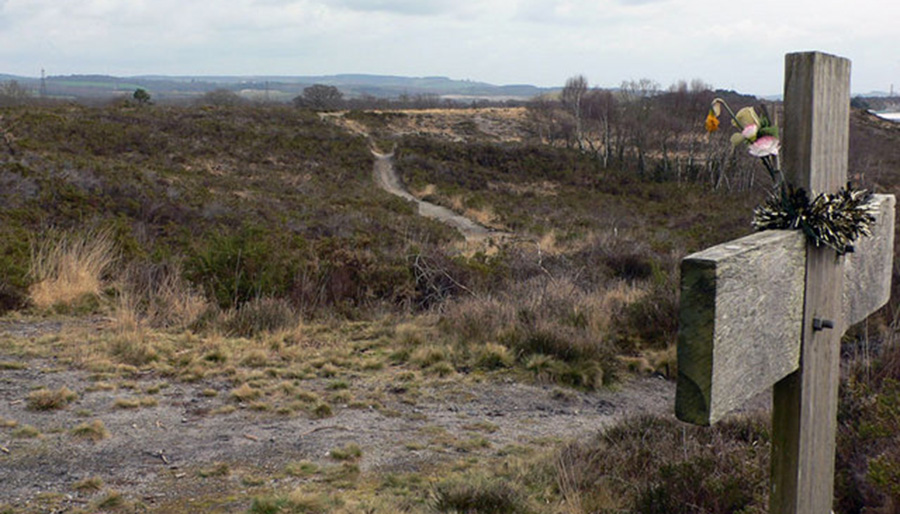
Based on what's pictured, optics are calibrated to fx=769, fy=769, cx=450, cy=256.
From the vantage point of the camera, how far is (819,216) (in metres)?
1.75

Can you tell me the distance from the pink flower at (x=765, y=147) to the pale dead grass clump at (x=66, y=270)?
24.9 ft

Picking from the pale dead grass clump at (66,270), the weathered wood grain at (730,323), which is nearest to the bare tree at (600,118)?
the pale dead grass clump at (66,270)

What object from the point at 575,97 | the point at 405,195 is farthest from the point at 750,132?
the point at 575,97

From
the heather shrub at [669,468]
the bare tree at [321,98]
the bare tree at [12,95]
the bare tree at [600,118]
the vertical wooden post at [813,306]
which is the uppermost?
the bare tree at [321,98]

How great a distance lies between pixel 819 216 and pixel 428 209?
24.0 metres

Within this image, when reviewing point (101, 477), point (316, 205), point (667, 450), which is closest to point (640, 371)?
point (667, 450)

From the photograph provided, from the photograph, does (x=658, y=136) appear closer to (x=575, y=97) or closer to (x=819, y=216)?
(x=575, y=97)

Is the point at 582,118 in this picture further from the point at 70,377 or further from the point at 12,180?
the point at 70,377

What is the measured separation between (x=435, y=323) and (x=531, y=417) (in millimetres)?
2400

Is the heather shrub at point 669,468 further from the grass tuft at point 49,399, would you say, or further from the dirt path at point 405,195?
the dirt path at point 405,195

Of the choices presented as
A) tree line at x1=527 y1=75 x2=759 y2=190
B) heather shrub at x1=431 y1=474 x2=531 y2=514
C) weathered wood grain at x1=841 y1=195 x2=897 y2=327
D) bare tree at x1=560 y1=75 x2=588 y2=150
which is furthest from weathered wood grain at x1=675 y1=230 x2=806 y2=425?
bare tree at x1=560 y1=75 x2=588 y2=150

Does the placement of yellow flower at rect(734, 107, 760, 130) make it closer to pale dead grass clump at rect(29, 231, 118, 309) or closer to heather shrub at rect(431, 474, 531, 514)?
heather shrub at rect(431, 474, 531, 514)

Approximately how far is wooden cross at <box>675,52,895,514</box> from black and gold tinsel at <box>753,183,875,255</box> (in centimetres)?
3

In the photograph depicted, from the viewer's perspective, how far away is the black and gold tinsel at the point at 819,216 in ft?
5.75
